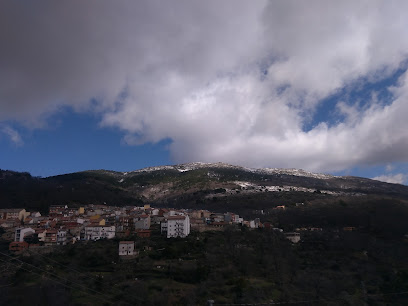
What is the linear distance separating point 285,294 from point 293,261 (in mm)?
10895

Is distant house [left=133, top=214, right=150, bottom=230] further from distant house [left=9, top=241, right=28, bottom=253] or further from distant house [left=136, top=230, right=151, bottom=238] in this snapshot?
distant house [left=9, top=241, right=28, bottom=253]

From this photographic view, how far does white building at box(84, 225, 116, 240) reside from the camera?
44750 millimetres

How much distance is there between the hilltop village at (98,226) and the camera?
141 ft

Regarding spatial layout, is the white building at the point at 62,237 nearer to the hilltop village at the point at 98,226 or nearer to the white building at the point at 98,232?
the hilltop village at the point at 98,226

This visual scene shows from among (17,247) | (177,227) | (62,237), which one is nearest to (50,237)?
(62,237)

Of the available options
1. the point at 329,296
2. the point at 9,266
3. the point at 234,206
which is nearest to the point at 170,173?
the point at 234,206

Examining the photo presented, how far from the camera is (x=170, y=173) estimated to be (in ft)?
462

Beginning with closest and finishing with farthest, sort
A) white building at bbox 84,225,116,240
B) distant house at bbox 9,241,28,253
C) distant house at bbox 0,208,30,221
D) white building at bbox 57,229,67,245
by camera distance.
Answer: distant house at bbox 9,241,28,253, white building at bbox 57,229,67,245, white building at bbox 84,225,116,240, distant house at bbox 0,208,30,221

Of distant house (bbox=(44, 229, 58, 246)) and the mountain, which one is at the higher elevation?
the mountain

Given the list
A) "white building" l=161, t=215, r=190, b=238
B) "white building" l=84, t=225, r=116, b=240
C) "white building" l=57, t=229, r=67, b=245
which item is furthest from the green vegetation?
"white building" l=57, t=229, r=67, b=245

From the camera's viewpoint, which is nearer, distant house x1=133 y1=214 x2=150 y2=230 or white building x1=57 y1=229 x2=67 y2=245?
white building x1=57 y1=229 x2=67 y2=245

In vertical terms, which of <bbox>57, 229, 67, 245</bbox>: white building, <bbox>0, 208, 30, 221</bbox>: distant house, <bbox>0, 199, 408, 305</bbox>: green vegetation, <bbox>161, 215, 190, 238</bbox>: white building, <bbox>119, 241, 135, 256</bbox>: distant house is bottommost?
<bbox>0, 199, 408, 305</bbox>: green vegetation

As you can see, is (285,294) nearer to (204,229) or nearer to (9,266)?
(204,229)

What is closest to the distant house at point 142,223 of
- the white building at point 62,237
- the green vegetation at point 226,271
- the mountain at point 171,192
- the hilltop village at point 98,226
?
the hilltop village at point 98,226
